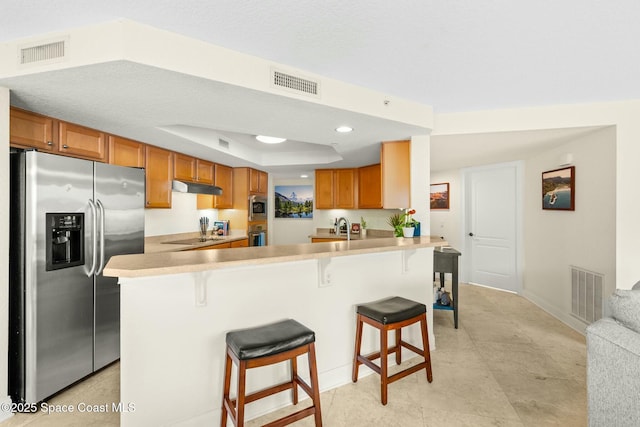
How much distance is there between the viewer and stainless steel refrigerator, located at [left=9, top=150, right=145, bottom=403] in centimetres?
196

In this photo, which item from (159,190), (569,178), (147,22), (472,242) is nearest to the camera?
(147,22)

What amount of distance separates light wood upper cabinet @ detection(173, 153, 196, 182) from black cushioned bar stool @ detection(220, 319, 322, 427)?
9.42 feet

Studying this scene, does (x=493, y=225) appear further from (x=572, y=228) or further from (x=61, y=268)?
(x=61, y=268)

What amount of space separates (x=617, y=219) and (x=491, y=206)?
222 cm

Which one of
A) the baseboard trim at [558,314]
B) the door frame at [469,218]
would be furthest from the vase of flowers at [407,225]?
the door frame at [469,218]

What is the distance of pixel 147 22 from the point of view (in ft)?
5.14

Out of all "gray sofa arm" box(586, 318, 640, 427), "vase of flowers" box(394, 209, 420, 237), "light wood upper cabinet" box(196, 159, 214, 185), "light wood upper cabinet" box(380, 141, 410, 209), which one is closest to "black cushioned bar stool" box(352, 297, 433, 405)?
"vase of flowers" box(394, 209, 420, 237)

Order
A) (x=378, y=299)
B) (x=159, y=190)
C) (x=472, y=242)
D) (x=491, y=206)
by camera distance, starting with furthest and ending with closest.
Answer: (x=472, y=242), (x=491, y=206), (x=159, y=190), (x=378, y=299)

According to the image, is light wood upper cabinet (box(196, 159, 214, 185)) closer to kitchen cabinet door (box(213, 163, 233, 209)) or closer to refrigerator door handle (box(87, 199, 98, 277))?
kitchen cabinet door (box(213, 163, 233, 209))

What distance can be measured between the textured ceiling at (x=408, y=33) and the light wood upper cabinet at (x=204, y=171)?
2.63 metres

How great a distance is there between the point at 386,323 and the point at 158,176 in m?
3.20

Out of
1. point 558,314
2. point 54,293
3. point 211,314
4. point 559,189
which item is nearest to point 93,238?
point 54,293

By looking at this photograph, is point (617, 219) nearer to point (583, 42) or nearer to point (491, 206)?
point (583, 42)

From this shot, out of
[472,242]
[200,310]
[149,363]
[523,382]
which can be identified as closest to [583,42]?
[523,382]
